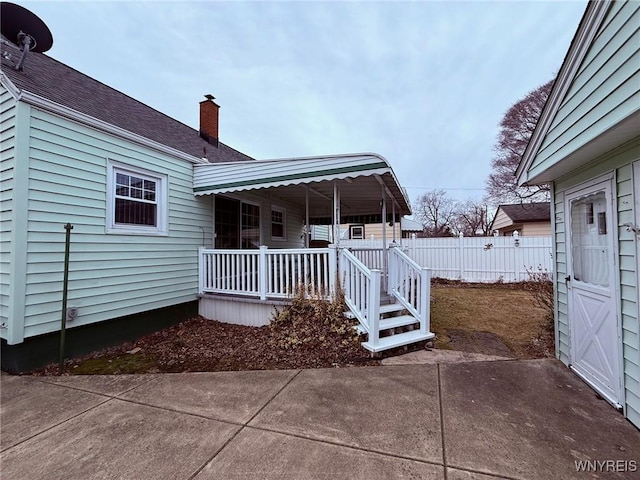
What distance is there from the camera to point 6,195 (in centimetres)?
373

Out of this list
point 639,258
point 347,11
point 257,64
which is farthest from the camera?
point 257,64

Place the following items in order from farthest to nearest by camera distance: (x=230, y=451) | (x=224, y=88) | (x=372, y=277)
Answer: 1. (x=224, y=88)
2. (x=372, y=277)
3. (x=230, y=451)

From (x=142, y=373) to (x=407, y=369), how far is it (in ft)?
11.3

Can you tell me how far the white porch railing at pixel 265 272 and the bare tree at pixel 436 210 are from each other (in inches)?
1032

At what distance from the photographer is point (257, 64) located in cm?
938

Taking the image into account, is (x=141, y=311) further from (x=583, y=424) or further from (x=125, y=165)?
(x=583, y=424)

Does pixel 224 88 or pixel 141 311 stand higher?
pixel 224 88

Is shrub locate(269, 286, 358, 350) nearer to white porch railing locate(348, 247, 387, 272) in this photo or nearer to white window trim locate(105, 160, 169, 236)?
white porch railing locate(348, 247, 387, 272)

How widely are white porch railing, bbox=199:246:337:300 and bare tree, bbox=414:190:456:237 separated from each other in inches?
1032

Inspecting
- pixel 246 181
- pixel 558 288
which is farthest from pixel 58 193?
pixel 558 288

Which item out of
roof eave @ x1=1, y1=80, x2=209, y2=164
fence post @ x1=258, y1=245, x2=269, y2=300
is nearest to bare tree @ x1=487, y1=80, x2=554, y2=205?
fence post @ x1=258, y1=245, x2=269, y2=300

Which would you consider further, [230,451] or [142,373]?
[142,373]

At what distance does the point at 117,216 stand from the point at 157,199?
0.85 metres

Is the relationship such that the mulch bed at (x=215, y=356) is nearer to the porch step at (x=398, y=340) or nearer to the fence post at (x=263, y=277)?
the porch step at (x=398, y=340)
